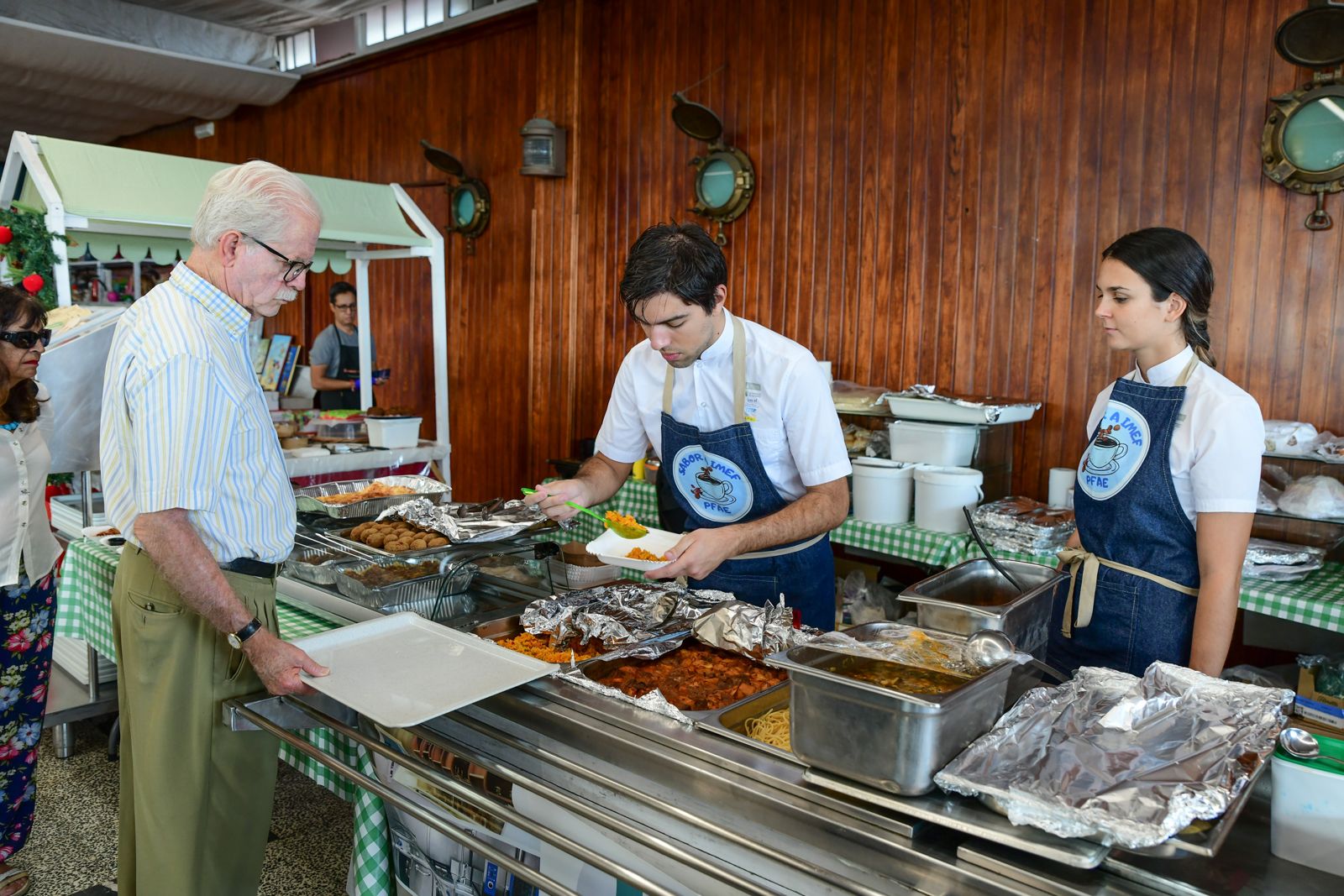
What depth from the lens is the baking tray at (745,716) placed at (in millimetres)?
1426

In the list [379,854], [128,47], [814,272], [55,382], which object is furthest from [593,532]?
[128,47]

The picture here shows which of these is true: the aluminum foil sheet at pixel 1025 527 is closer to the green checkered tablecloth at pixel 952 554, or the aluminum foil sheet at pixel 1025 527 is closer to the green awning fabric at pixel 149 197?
the green checkered tablecloth at pixel 952 554

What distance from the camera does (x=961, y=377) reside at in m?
4.25

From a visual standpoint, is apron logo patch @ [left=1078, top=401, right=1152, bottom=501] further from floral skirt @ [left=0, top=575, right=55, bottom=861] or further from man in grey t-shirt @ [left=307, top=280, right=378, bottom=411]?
man in grey t-shirt @ [left=307, top=280, right=378, bottom=411]

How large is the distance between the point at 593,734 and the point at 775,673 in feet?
1.37

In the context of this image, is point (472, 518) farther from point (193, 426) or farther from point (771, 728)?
point (771, 728)

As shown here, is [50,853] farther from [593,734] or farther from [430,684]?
[593,734]

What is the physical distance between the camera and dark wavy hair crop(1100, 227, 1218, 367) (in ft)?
6.59

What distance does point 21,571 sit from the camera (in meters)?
2.81

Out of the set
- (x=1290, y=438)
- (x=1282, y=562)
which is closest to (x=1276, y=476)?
(x=1290, y=438)

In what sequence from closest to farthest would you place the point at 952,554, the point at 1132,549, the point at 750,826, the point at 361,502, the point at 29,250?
Result: the point at 750,826 < the point at 1132,549 < the point at 361,502 < the point at 952,554 < the point at 29,250

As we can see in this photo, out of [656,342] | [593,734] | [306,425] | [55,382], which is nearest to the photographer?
[593,734]

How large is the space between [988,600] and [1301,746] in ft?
1.96

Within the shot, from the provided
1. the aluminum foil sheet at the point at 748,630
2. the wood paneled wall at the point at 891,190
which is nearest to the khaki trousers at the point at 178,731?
the aluminum foil sheet at the point at 748,630
